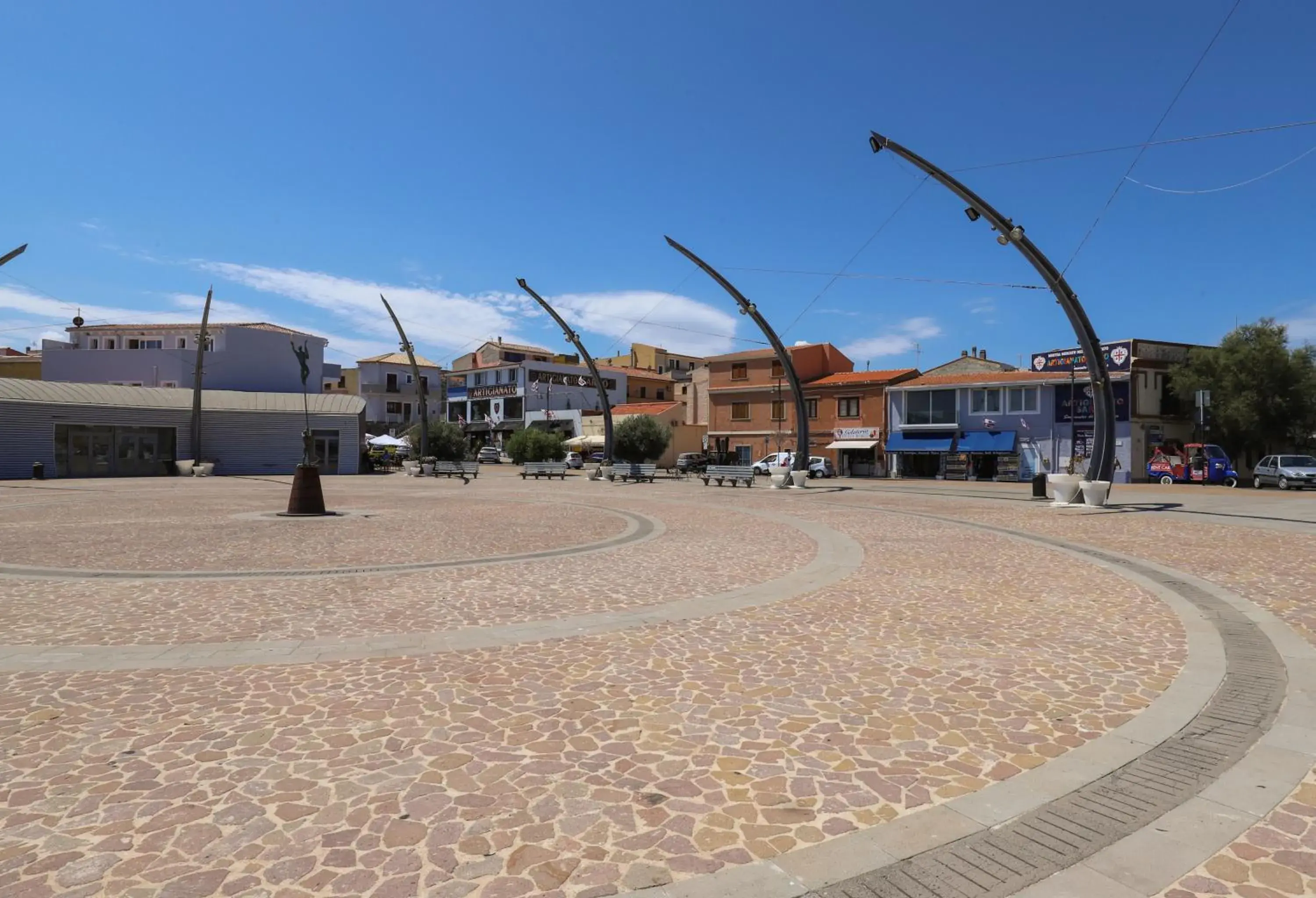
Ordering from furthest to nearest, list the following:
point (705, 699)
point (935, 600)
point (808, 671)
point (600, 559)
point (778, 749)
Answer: point (600, 559), point (935, 600), point (808, 671), point (705, 699), point (778, 749)

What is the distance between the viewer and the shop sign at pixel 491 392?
71688mm

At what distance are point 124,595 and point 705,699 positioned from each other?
704cm

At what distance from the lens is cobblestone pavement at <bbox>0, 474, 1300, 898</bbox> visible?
2969 millimetres

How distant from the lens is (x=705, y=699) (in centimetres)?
479

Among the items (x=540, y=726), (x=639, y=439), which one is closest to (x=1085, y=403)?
(x=639, y=439)

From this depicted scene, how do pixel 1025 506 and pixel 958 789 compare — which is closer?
pixel 958 789

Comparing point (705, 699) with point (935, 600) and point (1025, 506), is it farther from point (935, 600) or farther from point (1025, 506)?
point (1025, 506)

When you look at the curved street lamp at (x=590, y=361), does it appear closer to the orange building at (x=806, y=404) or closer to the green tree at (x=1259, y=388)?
the orange building at (x=806, y=404)

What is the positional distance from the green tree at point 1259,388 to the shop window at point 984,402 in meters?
9.36

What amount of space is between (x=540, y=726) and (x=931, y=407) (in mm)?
44978

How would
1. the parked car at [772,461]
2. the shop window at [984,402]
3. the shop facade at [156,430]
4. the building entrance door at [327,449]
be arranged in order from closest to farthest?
the shop facade at [156,430] < the building entrance door at [327,449] < the shop window at [984,402] < the parked car at [772,461]

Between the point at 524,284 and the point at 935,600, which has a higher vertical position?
the point at 524,284

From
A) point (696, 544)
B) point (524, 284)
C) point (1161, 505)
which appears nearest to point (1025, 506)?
point (1161, 505)

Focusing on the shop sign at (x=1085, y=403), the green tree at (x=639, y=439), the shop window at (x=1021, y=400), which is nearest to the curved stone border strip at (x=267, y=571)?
the shop sign at (x=1085, y=403)
